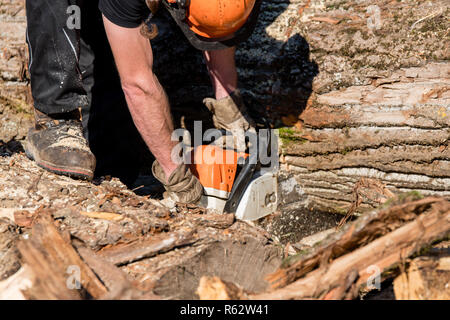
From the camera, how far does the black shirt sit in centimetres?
252

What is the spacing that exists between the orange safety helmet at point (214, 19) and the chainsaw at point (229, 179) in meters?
0.72

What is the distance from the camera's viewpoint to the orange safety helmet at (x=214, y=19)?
7.90 ft

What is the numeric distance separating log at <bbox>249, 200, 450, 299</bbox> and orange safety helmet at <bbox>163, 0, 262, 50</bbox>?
1.39 meters

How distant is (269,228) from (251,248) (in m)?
1.37

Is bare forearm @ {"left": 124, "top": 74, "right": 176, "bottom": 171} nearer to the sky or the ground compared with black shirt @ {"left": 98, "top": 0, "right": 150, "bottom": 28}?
nearer to the ground

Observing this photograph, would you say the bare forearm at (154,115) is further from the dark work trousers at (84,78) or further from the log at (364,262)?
the log at (364,262)

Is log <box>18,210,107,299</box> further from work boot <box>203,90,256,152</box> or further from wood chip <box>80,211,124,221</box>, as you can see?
work boot <box>203,90,256,152</box>

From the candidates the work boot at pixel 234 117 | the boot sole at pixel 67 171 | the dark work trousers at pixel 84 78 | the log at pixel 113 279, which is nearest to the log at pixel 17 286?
the log at pixel 113 279

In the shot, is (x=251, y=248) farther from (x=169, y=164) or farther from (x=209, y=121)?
(x=209, y=121)

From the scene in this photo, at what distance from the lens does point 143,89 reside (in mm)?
2686

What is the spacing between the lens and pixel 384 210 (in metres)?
1.65

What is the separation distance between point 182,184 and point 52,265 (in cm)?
138

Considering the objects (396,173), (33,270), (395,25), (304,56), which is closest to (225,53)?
(304,56)

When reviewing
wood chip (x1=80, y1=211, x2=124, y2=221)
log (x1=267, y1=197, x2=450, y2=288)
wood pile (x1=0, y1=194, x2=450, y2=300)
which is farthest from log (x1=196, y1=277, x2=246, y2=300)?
wood chip (x1=80, y1=211, x2=124, y2=221)
